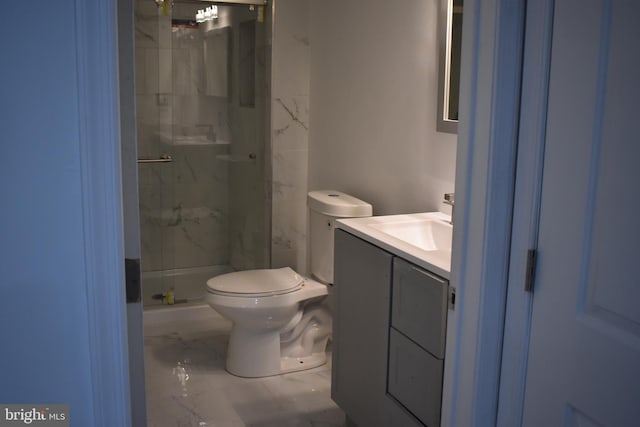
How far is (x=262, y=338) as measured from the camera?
3412mm

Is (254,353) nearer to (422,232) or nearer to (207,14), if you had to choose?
(422,232)

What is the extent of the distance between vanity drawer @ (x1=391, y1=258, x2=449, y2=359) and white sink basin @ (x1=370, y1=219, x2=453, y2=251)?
0.34 m

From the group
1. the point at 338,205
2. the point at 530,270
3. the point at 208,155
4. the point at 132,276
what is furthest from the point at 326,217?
the point at 132,276

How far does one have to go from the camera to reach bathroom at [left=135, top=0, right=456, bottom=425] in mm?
3020

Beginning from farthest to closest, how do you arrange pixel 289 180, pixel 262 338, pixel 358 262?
1. pixel 289 180
2. pixel 262 338
3. pixel 358 262

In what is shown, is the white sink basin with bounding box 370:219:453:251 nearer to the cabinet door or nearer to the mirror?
the cabinet door

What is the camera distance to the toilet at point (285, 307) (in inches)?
128

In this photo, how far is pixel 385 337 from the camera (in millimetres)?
2418

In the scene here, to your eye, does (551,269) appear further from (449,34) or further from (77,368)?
(449,34)

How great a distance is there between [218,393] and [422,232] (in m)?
1.28

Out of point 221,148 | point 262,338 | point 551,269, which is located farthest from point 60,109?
point 221,148

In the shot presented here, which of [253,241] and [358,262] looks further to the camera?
[253,241]

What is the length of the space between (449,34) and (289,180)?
1612mm

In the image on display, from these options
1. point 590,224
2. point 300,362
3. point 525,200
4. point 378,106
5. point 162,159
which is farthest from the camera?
point 162,159
